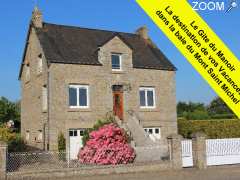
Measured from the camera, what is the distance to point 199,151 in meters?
17.6

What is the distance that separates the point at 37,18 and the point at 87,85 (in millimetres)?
6874

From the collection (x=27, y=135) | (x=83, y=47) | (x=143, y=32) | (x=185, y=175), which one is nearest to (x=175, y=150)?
(x=185, y=175)

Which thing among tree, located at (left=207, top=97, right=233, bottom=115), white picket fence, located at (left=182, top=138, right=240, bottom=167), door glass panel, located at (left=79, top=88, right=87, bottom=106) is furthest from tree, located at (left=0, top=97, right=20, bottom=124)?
tree, located at (left=207, top=97, right=233, bottom=115)

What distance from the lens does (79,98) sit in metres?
25.0

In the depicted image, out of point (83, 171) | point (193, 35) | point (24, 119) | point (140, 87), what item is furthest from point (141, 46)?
point (193, 35)

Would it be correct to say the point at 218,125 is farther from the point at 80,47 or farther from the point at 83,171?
the point at 83,171

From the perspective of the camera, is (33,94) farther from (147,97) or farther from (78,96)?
(147,97)

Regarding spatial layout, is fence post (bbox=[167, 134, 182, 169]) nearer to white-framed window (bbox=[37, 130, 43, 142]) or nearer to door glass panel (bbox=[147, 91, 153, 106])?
door glass panel (bbox=[147, 91, 153, 106])

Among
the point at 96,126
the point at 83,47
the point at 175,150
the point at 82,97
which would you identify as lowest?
the point at 175,150

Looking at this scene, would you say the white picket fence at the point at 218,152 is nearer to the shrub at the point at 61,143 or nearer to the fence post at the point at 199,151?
the fence post at the point at 199,151

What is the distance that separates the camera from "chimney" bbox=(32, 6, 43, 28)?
89.5 feet

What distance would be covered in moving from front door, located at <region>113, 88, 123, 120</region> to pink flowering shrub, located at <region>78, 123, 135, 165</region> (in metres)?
7.30

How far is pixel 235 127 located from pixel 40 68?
56.2 ft

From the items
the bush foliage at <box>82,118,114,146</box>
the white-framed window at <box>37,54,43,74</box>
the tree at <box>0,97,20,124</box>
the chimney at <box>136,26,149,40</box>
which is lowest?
the bush foliage at <box>82,118,114,146</box>
